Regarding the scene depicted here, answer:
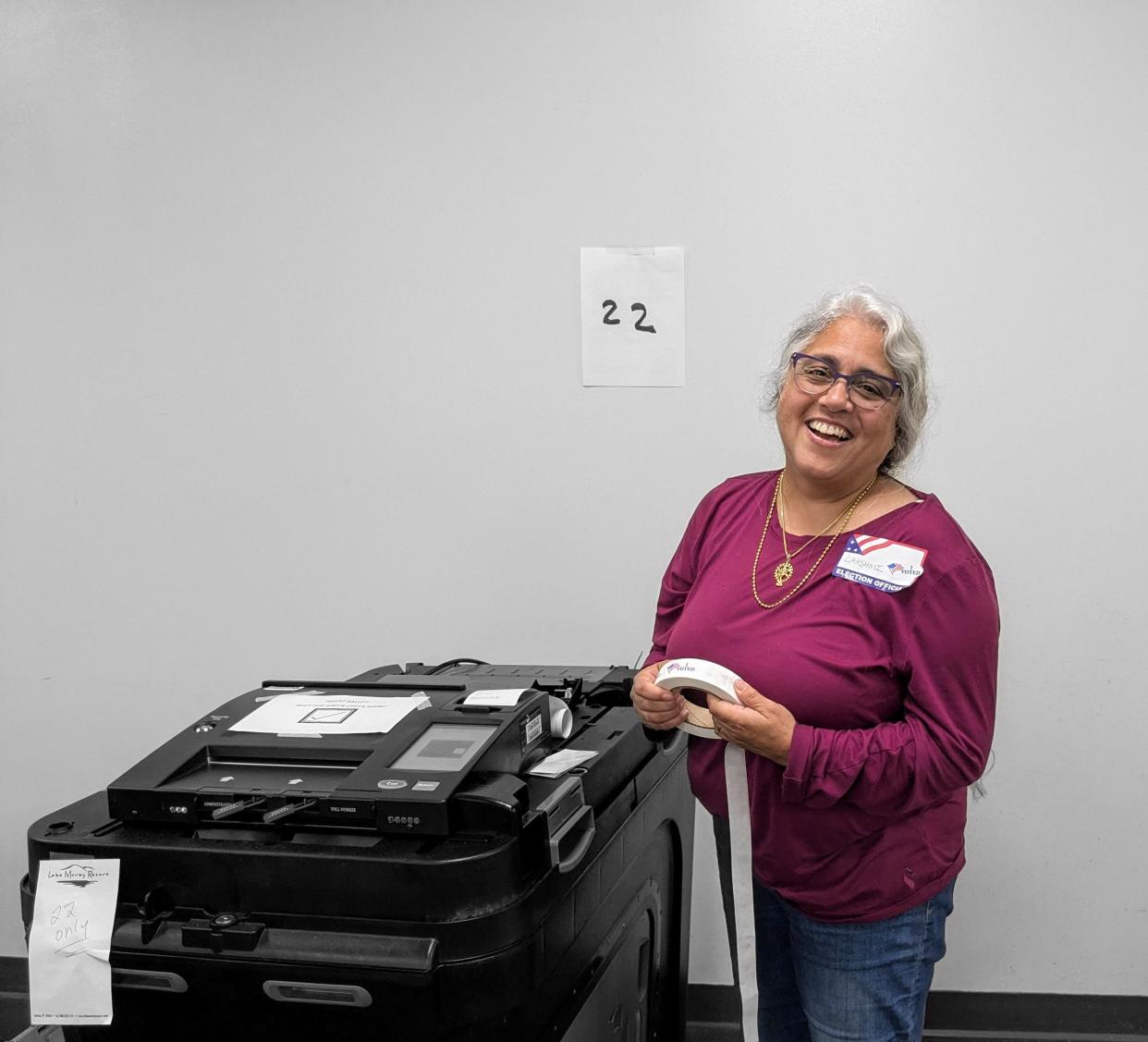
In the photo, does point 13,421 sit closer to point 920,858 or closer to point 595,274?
point 595,274

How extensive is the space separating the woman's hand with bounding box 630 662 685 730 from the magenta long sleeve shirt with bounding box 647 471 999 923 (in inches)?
2.8

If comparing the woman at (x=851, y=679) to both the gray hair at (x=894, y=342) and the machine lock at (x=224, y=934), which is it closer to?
the gray hair at (x=894, y=342)

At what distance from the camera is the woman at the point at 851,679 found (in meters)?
1.20

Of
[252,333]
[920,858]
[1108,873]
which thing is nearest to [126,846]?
[920,858]

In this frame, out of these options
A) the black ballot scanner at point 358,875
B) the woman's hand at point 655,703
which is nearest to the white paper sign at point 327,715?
the black ballot scanner at point 358,875

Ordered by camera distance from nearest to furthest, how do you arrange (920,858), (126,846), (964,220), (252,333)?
(126,846), (920,858), (964,220), (252,333)

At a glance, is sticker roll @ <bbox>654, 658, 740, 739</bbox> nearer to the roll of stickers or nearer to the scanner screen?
the roll of stickers

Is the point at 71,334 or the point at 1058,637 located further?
the point at 71,334

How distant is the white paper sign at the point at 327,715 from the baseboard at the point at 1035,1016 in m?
1.24

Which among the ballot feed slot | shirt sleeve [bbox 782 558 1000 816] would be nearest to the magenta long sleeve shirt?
shirt sleeve [bbox 782 558 1000 816]

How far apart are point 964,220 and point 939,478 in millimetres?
473

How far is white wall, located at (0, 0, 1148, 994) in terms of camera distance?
195 centimetres

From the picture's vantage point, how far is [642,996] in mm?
1488

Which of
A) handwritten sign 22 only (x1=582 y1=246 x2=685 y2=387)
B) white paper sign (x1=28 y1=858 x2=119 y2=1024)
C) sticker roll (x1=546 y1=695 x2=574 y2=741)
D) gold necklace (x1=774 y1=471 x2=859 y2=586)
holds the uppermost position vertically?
handwritten sign 22 only (x1=582 y1=246 x2=685 y2=387)
